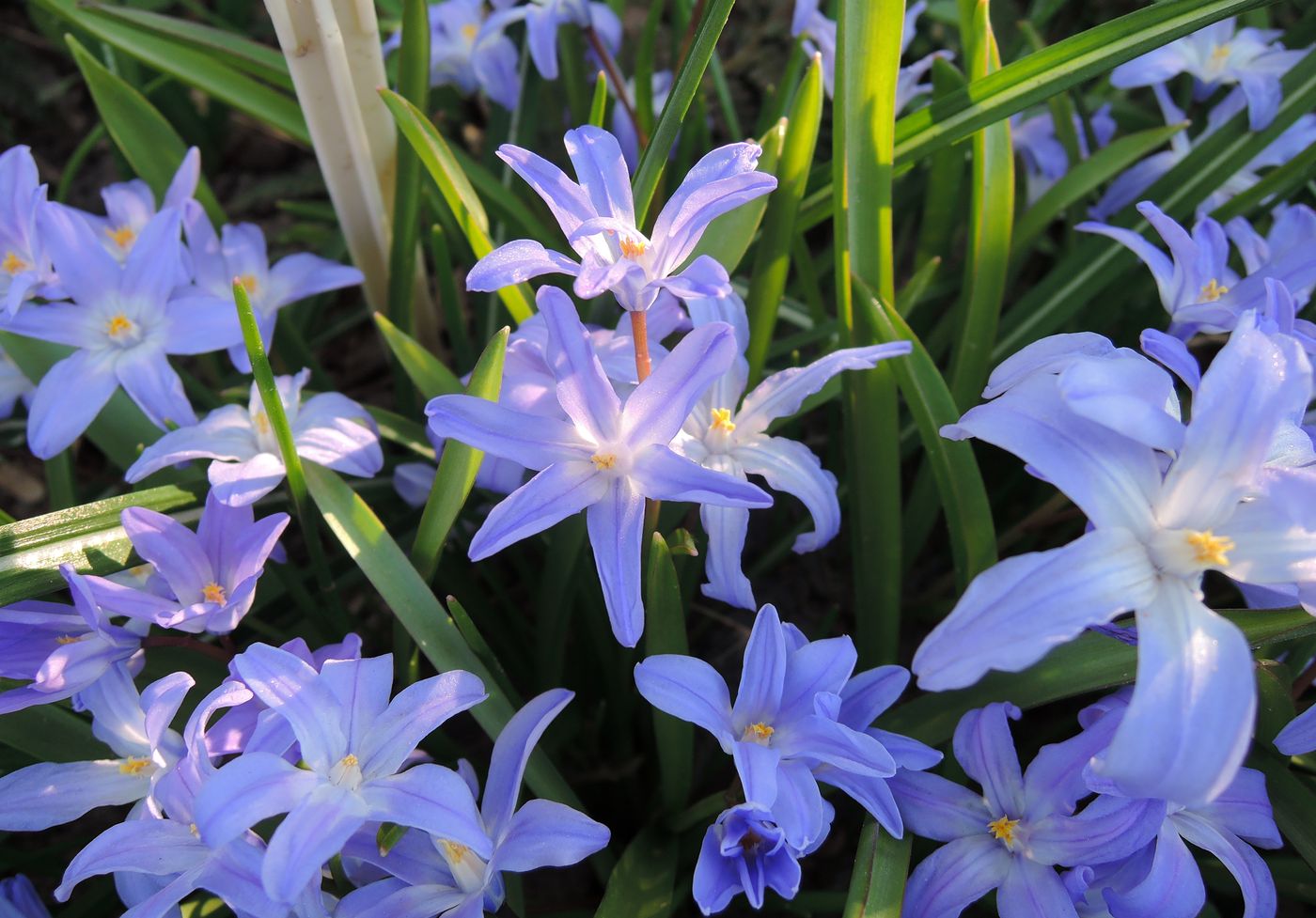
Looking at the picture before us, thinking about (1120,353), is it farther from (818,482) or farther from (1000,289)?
(1000,289)

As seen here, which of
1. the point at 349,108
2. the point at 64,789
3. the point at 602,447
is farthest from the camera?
the point at 349,108

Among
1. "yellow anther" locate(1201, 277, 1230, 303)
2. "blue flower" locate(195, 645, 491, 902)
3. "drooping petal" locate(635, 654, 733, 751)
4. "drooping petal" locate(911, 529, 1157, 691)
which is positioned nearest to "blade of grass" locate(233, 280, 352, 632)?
"blue flower" locate(195, 645, 491, 902)

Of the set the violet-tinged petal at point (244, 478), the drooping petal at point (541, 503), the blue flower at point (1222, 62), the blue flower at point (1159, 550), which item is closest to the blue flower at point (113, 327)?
the violet-tinged petal at point (244, 478)

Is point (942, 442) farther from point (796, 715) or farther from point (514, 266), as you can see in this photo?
point (514, 266)

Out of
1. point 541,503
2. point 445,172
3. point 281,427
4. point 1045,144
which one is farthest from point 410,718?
point 1045,144

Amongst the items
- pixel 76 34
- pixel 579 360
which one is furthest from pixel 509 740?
pixel 76 34

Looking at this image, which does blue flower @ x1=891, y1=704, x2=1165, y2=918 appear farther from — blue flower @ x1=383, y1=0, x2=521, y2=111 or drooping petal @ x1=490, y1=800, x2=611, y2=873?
blue flower @ x1=383, y1=0, x2=521, y2=111

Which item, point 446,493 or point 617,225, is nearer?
point 617,225
